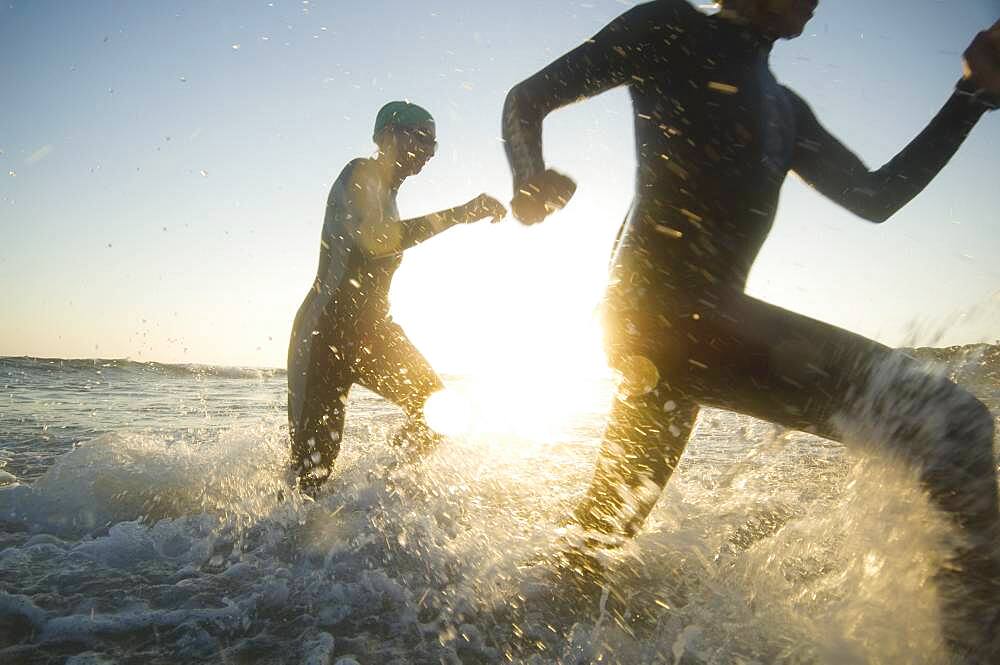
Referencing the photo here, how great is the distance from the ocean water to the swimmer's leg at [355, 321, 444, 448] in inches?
7.6

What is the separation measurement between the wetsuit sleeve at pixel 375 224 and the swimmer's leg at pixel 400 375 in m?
0.48

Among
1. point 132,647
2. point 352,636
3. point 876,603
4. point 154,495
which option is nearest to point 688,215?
point 876,603

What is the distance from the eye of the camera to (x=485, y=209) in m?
2.81

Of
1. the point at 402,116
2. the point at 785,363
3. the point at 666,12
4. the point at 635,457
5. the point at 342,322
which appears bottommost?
the point at 635,457

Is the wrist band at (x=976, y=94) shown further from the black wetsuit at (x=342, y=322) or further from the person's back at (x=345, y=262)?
the person's back at (x=345, y=262)

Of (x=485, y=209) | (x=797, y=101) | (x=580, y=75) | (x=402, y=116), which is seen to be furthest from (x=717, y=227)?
(x=402, y=116)

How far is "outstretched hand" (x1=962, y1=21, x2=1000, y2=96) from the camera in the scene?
4.24ft

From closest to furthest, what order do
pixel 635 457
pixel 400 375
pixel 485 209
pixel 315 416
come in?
1. pixel 635 457
2. pixel 485 209
3. pixel 315 416
4. pixel 400 375

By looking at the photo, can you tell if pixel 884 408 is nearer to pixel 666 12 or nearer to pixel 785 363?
pixel 785 363

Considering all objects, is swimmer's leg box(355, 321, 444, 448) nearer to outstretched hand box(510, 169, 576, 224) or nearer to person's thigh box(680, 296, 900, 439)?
outstretched hand box(510, 169, 576, 224)

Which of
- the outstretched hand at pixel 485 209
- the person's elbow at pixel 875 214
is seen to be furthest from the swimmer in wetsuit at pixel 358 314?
the person's elbow at pixel 875 214

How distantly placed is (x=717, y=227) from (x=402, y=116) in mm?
2388

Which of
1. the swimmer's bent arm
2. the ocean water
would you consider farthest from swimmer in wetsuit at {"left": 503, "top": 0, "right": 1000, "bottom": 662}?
the swimmer's bent arm

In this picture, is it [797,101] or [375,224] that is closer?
[797,101]
